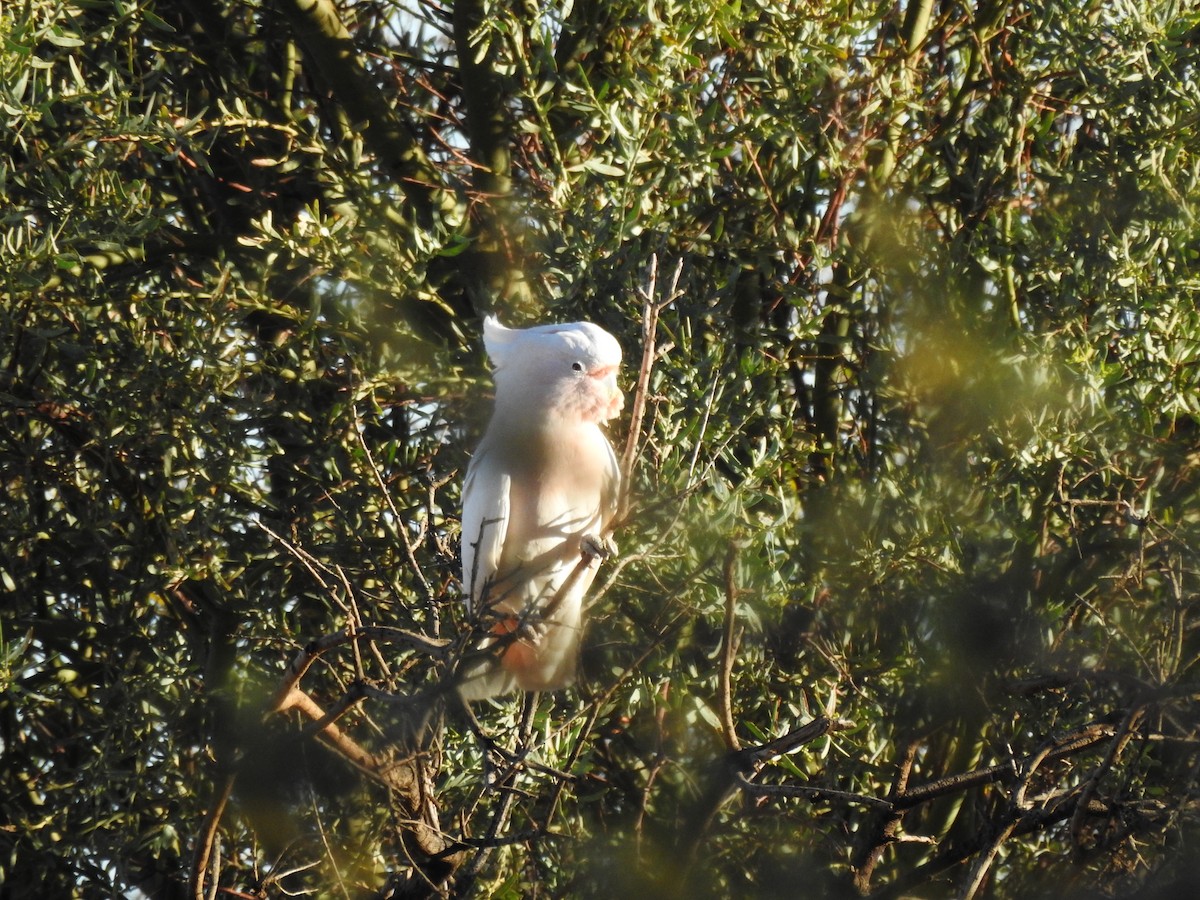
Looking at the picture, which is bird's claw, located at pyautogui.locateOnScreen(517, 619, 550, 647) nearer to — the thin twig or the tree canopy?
the tree canopy

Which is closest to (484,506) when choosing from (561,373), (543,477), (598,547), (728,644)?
(543,477)

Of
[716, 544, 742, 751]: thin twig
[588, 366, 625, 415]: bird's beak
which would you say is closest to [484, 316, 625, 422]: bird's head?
[588, 366, 625, 415]: bird's beak

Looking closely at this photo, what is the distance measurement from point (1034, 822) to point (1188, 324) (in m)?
1.25

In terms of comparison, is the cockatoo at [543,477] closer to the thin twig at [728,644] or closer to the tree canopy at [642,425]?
the tree canopy at [642,425]

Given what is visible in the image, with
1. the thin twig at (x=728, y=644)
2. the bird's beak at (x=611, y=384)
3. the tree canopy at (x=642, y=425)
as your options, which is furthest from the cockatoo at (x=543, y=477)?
the thin twig at (x=728, y=644)

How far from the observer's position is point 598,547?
8.95ft

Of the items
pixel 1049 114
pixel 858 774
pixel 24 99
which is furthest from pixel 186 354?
pixel 1049 114

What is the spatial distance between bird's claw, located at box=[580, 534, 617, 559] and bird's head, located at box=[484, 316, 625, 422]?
36 cm

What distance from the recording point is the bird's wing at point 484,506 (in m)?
3.17

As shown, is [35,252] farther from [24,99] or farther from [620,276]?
[620,276]

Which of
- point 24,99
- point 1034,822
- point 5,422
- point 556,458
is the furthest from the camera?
point 5,422

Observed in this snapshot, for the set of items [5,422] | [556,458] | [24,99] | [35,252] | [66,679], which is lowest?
[66,679]

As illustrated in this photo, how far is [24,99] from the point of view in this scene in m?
3.40

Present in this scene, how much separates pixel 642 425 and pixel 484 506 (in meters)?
0.42
